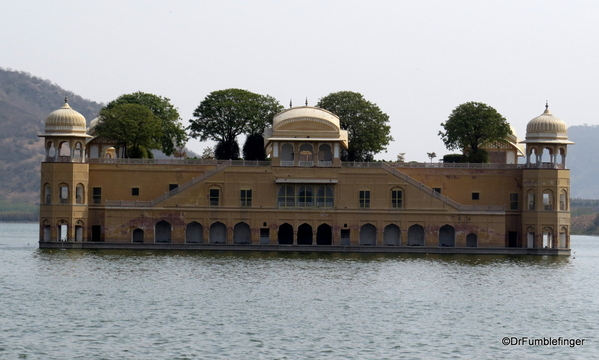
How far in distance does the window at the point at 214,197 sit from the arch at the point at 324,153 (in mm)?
8723

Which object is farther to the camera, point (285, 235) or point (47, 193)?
point (285, 235)

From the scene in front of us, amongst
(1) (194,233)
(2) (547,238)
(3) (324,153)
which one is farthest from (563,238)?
(1) (194,233)

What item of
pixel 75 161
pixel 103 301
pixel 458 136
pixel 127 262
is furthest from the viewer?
pixel 458 136

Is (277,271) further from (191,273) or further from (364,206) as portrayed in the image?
(364,206)

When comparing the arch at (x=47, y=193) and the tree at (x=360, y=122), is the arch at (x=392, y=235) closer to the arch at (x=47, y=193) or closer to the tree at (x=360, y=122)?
the tree at (x=360, y=122)

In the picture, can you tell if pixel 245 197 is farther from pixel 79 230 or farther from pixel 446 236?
pixel 446 236

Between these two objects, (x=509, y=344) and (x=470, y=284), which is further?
(x=470, y=284)

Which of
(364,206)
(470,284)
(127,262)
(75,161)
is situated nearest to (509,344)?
(470,284)

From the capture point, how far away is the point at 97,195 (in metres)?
83.4

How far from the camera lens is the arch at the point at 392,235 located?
82.7 m

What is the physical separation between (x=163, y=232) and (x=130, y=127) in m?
10.7

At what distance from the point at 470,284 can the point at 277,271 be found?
1176 centimetres

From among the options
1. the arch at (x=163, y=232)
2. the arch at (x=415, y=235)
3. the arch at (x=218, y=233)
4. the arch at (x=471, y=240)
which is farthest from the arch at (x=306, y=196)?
the arch at (x=471, y=240)

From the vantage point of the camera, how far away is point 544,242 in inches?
3285
